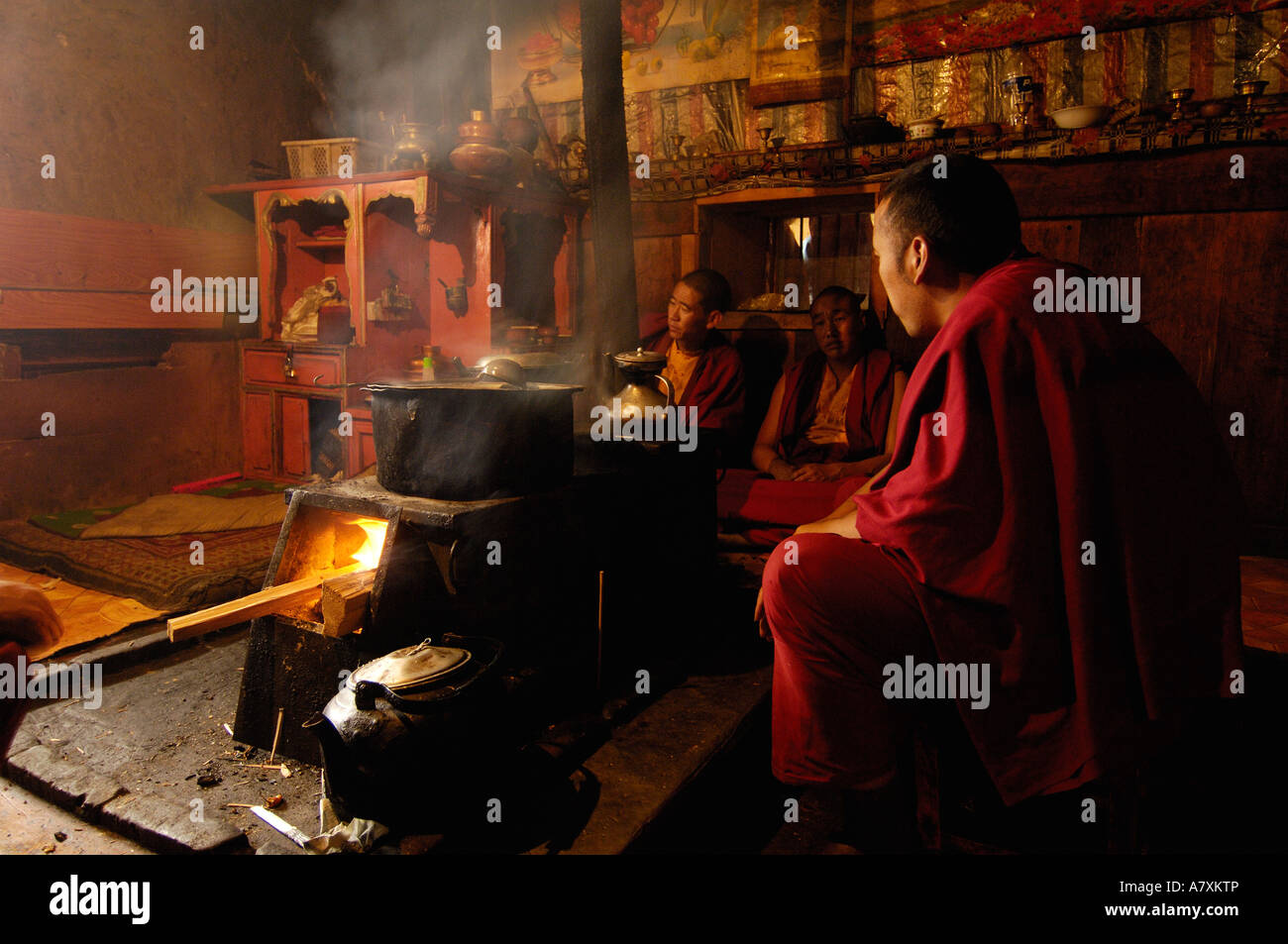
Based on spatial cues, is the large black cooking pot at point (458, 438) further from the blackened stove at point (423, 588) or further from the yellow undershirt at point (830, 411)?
the yellow undershirt at point (830, 411)

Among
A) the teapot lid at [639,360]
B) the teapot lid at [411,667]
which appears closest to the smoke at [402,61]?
the teapot lid at [639,360]

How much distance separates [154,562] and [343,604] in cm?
261

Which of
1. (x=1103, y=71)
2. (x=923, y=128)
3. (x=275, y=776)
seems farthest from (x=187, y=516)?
(x=1103, y=71)

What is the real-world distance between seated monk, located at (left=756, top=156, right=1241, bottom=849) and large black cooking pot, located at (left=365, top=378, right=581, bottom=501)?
92 centimetres

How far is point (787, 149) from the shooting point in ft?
17.9

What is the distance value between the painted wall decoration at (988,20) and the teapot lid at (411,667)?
537 centimetres

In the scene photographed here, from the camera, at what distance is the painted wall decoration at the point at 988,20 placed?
4723 mm

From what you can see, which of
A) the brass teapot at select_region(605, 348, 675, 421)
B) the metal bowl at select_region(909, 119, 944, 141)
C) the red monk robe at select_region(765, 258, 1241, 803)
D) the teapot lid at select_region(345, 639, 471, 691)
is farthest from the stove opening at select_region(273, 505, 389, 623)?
the metal bowl at select_region(909, 119, 944, 141)

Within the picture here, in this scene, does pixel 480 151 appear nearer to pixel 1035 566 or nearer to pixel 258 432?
pixel 258 432

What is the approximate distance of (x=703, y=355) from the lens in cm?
527

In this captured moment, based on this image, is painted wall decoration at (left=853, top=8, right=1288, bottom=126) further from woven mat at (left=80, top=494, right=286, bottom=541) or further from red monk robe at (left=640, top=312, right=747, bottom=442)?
woven mat at (left=80, top=494, right=286, bottom=541)
